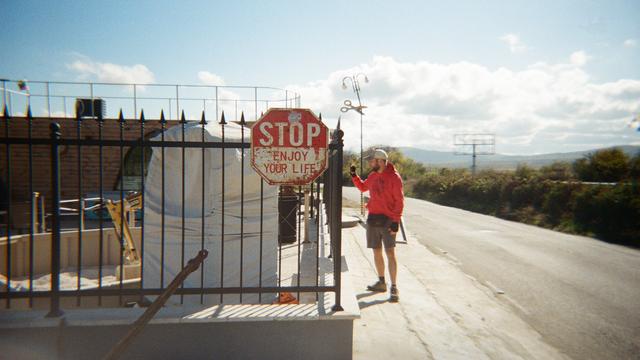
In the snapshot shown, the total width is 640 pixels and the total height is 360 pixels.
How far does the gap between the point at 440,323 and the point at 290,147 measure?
2.80m

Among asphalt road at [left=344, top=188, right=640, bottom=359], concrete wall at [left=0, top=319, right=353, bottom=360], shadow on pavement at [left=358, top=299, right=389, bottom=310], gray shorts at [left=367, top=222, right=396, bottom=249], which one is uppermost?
gray shorts at [left=367, top=222, right=396, bottom=249]

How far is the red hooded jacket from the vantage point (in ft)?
19.0

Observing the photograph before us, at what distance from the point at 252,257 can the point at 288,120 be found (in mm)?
2212

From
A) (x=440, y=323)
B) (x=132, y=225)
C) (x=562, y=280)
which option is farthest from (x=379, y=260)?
(x=132, y=225)

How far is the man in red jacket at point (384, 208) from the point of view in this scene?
18.9 ft

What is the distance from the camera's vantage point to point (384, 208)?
585 cm

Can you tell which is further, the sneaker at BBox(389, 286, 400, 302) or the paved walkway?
the sneaker at BBox(389, 286, 400, 302)

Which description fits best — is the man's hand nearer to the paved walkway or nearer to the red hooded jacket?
the red hooded jacket

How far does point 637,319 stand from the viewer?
5270 millimetres

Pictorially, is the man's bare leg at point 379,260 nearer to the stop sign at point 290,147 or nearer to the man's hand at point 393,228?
the man's hand at point 393,228

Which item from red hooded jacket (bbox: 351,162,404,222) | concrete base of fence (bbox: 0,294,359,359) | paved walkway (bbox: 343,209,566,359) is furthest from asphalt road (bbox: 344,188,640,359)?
concrete base of fence (bbox: 0,294,359,359)

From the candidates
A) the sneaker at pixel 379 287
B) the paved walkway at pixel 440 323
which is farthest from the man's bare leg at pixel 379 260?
the paved walkway at pixel 440 323

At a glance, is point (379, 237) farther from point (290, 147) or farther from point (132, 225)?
point (132, 225)

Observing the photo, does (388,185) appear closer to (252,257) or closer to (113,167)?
(252,257)
